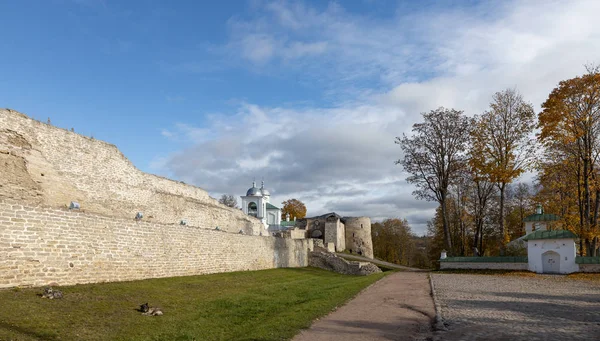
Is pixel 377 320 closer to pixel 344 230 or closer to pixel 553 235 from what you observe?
pixel 553 235

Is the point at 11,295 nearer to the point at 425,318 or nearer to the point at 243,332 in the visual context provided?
the point at 243,332

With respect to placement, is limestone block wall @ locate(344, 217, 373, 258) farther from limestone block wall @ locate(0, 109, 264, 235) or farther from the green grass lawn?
the green grass lawn

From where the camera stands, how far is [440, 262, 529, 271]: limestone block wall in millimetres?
25844

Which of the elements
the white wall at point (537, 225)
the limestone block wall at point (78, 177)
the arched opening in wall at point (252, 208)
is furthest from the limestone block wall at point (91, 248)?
the arched opening in wall at point (252, 208)

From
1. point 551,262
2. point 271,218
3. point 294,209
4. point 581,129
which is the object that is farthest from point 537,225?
point 294,209

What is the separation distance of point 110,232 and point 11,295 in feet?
15.6

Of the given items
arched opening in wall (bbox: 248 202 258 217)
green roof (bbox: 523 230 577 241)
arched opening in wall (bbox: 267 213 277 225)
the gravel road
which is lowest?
the gravel road

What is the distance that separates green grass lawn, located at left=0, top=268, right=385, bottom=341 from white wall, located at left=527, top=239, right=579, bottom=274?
14962mm

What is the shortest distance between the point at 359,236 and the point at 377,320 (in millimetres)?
52755

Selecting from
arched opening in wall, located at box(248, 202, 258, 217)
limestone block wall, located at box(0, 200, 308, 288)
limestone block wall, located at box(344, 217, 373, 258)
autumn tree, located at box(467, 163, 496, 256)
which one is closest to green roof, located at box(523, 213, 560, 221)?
autumn tree, located at box(467, 163, 496, 256)

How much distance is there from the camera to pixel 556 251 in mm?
24312

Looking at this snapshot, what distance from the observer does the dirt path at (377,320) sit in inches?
334

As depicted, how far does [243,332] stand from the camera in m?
9.26

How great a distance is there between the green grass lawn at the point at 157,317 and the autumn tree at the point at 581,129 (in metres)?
16.4
